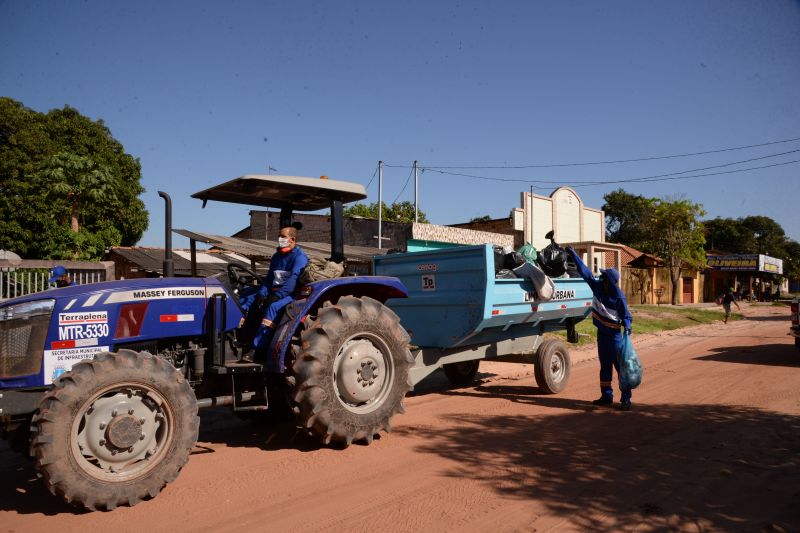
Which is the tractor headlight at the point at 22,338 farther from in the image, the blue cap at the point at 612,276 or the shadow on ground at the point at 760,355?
the shadow on ground at the point at 760,355

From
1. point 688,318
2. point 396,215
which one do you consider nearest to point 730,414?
point 688,318

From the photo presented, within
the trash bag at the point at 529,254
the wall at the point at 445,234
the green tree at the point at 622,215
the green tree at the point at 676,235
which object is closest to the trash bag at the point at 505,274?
the trash bag at the point at 529,254

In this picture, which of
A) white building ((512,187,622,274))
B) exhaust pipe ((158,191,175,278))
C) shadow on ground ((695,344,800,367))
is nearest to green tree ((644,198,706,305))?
white building ((512,187,622,274))

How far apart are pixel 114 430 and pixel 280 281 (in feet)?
6.10

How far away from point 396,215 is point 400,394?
3970 centimetres

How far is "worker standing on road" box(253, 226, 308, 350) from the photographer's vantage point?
488cm

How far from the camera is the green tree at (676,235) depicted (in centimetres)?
3297

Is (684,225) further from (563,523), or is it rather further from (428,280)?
(563,523)

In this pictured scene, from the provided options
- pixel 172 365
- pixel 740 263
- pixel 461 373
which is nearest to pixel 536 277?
pixel 461 373

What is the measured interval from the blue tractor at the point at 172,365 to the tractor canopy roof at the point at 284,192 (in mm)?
15

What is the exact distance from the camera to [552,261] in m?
7.35

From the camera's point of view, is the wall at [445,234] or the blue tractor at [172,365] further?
the wall at [445,234]

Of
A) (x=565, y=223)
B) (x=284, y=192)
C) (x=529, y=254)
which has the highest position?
(x=565, y=223)

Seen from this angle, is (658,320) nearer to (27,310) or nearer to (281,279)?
(281,279)
